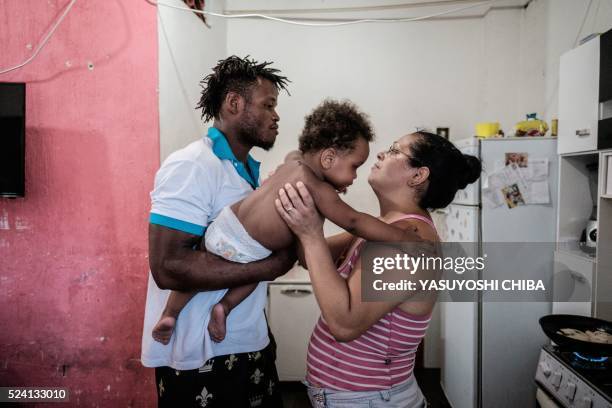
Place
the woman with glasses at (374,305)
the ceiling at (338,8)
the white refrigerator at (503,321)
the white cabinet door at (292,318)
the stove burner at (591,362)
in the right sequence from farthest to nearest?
the ceiling at (338,8) < the white cabinet door at (292,318) < the white refrigerator at (503,321) < the stove burner at (591,362) < the woman with glasses at (374,305)

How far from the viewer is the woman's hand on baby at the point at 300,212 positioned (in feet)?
3.48

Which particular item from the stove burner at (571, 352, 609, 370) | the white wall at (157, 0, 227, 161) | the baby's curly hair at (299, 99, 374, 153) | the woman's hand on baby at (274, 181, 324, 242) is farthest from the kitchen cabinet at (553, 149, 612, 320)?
the white wall at (157, 0, 227, 161)

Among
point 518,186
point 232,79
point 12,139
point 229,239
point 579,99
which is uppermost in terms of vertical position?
point 579,99

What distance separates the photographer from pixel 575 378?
62.1 inches

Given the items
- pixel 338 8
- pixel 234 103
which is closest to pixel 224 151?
pixel 234 103

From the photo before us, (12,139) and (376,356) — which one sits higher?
(12,139)

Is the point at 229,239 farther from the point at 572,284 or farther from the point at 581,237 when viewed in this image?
the point at 581,237

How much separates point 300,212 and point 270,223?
0.11 metres

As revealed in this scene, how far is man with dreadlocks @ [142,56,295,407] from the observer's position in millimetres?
1125

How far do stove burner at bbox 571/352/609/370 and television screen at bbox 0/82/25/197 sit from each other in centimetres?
255

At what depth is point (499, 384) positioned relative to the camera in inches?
96.0

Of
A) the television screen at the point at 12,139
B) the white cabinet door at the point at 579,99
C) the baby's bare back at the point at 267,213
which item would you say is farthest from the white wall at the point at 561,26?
the television screen at the point at 12,139

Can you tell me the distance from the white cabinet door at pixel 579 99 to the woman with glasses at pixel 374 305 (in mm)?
1165

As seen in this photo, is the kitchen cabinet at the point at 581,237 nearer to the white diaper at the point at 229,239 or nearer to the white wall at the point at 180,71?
the white diaper at the point at 229,239
